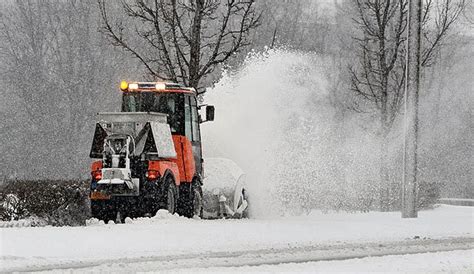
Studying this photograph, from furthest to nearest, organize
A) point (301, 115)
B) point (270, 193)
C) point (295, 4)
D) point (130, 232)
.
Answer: point (295, 4), point (301, 115), point (270, 193), point (130, 232)

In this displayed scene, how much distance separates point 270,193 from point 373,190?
23.1 ft

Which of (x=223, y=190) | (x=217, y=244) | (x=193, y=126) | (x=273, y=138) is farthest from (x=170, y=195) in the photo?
(x=273, y=138)

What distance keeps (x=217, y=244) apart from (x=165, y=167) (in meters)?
4.70

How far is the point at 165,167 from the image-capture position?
55.2ft

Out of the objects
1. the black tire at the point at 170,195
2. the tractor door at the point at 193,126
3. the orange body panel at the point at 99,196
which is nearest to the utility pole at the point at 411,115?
the tractor door at the point at 193,126

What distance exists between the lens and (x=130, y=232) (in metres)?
13.4

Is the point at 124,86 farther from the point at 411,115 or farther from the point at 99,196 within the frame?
the point at 411,115

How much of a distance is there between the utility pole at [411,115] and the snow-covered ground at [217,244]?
204cm

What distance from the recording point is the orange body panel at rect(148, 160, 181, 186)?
648 inches

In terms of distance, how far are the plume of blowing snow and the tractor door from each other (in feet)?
8.14

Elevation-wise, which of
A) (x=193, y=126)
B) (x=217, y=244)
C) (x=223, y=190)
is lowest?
(x=217, y=244)

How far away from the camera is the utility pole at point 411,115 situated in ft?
60.4

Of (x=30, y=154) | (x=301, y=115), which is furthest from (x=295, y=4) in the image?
(x=301, y=115)

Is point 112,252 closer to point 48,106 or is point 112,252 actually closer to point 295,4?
point 48,106
